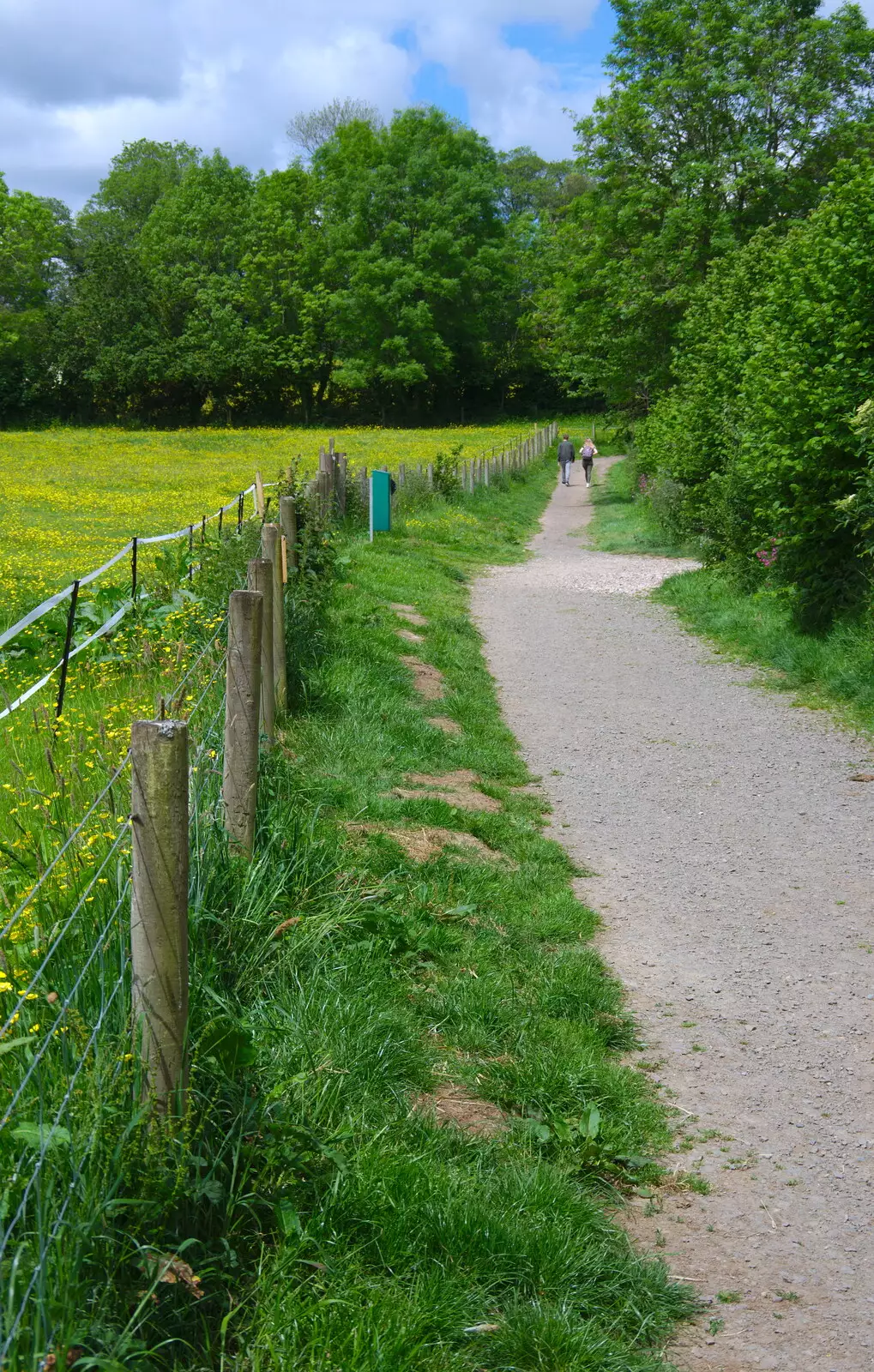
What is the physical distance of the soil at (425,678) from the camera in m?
9.68

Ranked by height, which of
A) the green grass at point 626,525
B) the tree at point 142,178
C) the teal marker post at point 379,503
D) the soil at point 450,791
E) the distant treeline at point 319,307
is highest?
the tree at point 142,178

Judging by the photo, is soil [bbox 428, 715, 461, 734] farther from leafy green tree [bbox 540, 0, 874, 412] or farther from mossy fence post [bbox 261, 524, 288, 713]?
leafy green tree [bbox 540, 0, 874, 412]

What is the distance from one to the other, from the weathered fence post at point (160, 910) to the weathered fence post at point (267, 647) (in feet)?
10.7

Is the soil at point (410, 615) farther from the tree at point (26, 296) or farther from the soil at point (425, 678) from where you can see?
the tree at point (26, 296)

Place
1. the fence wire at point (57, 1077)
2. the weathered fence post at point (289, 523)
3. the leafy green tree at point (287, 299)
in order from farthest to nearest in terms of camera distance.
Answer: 1. the leafy green tree at point (287, 299)
2. the weathered fence post at point (289, 523)
3. the fence wire at point (57, 1077)

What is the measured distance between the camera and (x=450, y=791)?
743 centimetres

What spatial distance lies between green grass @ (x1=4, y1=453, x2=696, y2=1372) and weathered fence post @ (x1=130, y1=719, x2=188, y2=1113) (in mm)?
102

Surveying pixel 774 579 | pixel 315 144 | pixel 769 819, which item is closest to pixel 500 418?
pixel 315 144

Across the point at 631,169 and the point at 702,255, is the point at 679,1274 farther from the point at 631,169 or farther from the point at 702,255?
the point at 631,169

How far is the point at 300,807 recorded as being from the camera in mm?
5715

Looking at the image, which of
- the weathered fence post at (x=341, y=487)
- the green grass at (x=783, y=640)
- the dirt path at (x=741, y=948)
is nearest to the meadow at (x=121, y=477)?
the weathered fence post at (x=341, y=487)

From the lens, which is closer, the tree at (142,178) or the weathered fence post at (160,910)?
the weathered fence post at (160,910)

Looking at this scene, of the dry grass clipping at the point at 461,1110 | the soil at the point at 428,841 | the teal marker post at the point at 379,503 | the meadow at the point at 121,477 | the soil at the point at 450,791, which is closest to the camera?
the dry grass clipping at the point at 461,1110

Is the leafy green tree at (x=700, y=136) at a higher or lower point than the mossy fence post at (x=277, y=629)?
higher
